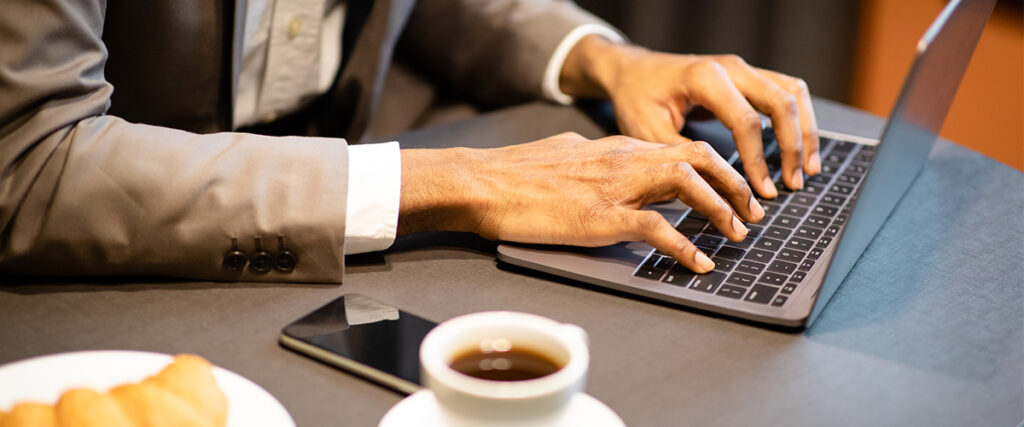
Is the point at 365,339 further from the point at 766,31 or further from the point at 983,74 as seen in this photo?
the point at 766,31

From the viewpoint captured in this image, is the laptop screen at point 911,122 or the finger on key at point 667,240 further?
the finger on key at point 667,240

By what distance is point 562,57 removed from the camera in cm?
121

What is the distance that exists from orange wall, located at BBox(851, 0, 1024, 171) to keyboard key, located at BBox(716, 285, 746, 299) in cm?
133

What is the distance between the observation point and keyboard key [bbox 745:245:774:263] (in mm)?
760

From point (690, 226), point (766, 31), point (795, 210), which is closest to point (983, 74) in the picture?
point (766, 31)

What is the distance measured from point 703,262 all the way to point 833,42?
182 cm

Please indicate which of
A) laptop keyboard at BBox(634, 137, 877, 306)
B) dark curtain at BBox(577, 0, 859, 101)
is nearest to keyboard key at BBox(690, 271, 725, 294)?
laptop keyboard at BBox(634, 137, 877, 306)

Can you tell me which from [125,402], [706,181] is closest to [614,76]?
[706,181]

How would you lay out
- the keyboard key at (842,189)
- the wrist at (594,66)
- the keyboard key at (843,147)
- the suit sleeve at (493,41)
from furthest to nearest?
the suit sleeve at (493,41) → the wrist at (594,66) → the keyboard key at (843,147) → the keyboard key at (842,189)

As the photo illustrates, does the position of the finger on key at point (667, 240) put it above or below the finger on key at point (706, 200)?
below

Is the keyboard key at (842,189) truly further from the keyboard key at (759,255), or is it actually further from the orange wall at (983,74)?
the orange wall at (983,74)

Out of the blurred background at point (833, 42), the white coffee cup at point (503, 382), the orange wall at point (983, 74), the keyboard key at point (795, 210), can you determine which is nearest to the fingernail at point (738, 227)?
the keyboard key at point (795, 210)

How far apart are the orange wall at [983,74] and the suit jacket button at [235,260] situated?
5.23 feet

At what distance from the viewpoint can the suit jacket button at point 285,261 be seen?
730mm
